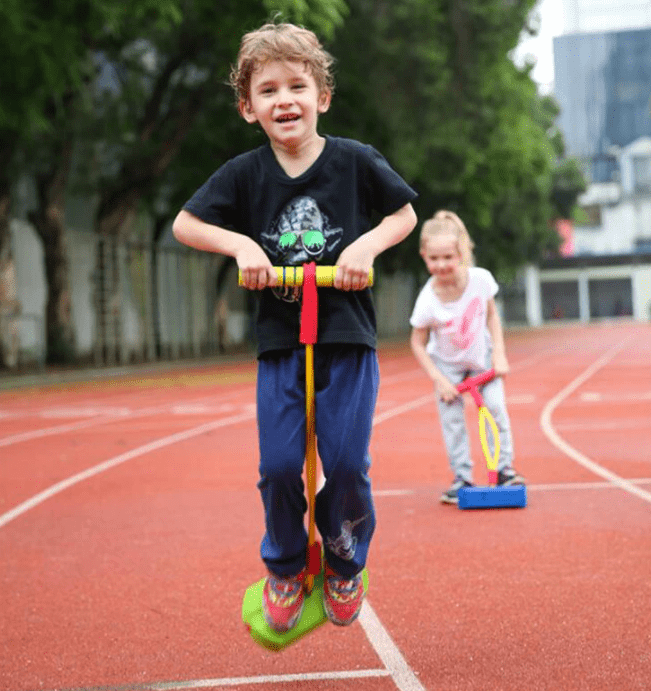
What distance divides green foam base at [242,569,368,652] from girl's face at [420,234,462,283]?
3.38 m

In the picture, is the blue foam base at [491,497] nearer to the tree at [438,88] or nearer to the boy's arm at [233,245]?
the boy's arm at [233,245]

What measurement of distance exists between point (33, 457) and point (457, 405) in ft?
15.5

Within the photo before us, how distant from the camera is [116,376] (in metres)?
26.0

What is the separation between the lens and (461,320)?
704 centimetres

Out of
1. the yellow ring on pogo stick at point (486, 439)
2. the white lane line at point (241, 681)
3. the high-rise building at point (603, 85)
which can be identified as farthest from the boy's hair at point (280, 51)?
the high-rise building at point (603, 85)

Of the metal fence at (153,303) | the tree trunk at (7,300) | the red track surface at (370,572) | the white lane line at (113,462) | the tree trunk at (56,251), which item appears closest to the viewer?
the red track surface at (370,572)

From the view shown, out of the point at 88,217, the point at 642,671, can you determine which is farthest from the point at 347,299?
the point at 88,217

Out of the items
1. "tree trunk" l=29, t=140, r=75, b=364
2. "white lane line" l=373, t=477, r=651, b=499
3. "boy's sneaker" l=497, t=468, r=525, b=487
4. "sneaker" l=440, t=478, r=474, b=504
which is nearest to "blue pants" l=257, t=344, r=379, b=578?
"sneaker" l=440, t=478, r=474, b=504

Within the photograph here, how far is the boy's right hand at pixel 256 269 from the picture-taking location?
326 cm

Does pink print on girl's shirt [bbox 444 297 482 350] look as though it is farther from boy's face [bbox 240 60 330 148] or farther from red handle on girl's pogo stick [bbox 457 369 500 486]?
boy's face [bbox 240 60 330 148]

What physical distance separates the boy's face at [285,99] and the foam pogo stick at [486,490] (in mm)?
3640

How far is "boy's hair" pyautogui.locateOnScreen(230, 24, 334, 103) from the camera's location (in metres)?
3.41

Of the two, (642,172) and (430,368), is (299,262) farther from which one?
(642,172)

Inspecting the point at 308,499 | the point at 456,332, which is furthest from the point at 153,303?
the point at 308,499
